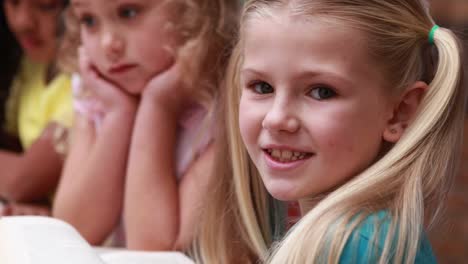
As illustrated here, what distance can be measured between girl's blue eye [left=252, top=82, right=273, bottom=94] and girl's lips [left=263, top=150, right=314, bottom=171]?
71 mm

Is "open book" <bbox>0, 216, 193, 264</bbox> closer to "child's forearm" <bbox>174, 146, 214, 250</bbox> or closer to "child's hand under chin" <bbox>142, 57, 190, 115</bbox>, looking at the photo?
"child's forearm" <bbox>174, 146, 214, 250</bbox>

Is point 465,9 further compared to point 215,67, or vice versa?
point 465,9

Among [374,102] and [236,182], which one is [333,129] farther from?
[236,182]

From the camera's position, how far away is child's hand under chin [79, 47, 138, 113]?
1411 millimetres

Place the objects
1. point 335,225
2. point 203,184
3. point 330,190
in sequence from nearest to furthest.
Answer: point 335,225 → point 330,190 → point 203,184

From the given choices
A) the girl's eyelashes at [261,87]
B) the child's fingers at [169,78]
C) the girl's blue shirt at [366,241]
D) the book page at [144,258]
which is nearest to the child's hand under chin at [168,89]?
the child's fingers at [169,78]

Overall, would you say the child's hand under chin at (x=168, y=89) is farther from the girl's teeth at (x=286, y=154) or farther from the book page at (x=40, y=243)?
the girl's teeth at (x=286, y=154)

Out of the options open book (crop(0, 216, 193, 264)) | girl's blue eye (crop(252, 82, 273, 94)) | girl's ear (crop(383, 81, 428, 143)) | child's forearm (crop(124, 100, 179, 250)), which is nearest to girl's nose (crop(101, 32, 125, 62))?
child's forearm (crop(124, 100, 179, 250))

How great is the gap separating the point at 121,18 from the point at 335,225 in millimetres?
634

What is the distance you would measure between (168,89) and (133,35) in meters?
0.11

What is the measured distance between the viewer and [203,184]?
4.11ft

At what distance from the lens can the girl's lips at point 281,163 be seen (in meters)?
0.91

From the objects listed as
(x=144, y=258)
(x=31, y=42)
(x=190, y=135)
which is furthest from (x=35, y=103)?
(x=144, y=258)

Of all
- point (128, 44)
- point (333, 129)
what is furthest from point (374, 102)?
point (128, 44)
